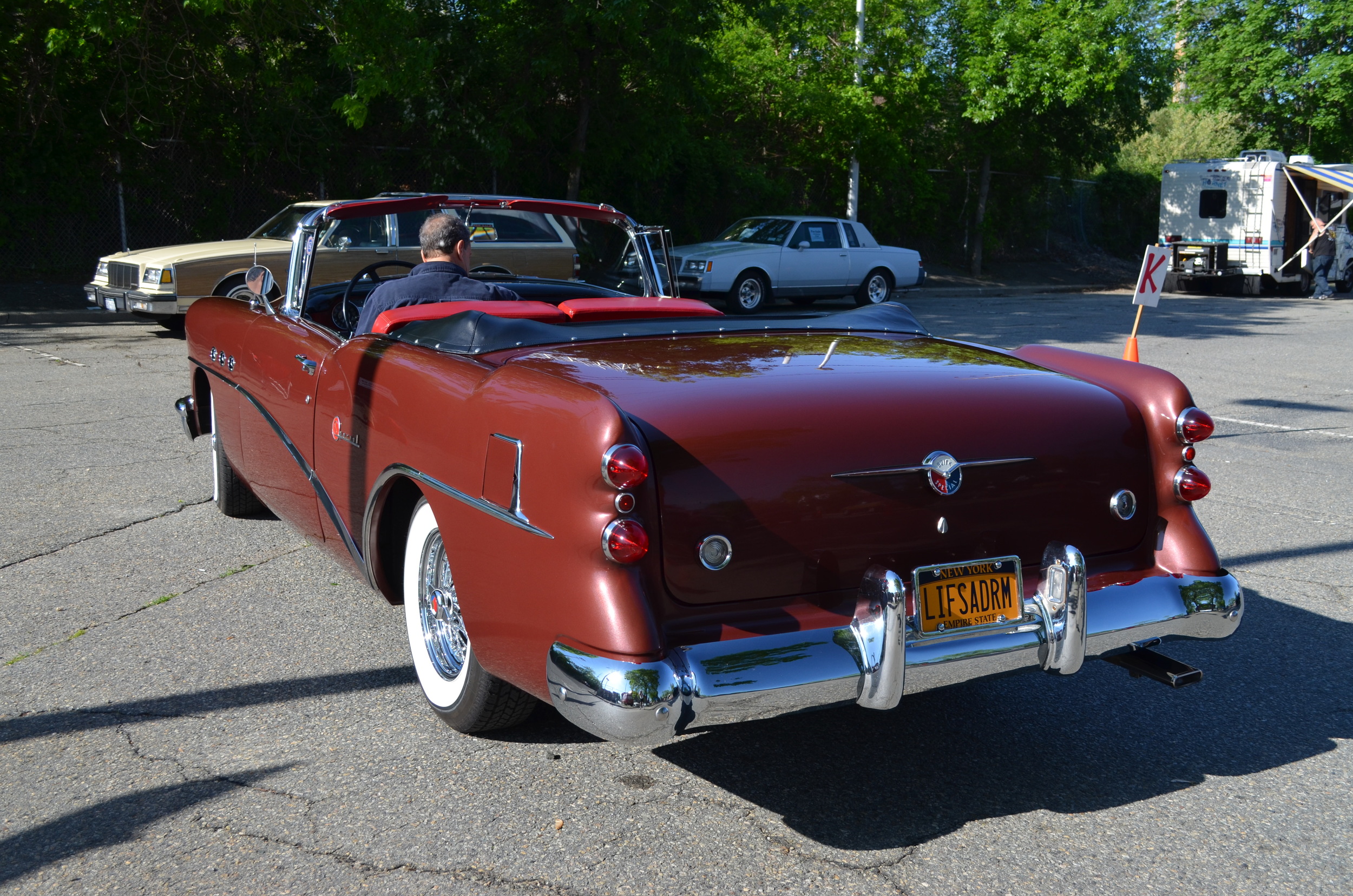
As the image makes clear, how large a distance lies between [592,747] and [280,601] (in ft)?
5.90

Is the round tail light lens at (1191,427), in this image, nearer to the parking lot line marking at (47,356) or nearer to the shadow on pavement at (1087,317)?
the parking lot line marking at (47,356)

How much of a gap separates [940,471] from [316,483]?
2.28m

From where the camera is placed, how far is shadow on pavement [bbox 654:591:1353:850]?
3.06m

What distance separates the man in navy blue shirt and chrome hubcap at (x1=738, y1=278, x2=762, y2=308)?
13450 mm

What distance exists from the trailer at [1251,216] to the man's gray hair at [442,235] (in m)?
23.5

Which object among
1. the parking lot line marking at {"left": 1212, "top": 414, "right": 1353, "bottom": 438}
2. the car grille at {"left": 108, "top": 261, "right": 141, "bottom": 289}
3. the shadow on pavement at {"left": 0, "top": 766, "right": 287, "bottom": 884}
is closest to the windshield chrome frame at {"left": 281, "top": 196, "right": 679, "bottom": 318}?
the shadow on pavement at {"left": 0, "top": 766, "right": 287, "bottom": 884}

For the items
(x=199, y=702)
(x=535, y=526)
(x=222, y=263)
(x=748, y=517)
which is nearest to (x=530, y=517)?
(x=535, y=526)

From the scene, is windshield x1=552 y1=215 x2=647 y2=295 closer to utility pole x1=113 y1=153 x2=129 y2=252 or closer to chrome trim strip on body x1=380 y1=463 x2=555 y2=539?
chrome trim strip on body x1=380 y1=463 x2=555 y2=539

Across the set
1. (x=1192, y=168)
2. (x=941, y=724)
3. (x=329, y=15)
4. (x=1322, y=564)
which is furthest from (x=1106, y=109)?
(x=941, y=724)

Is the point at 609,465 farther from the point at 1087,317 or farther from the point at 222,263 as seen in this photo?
the point at 1087,317

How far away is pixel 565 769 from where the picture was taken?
10.6 feet

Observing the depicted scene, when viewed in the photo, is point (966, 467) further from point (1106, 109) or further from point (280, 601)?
point (1106, 109)

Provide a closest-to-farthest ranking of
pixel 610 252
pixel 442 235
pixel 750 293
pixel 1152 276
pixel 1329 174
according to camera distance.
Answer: pixel 442 235 < pixel 610 252 < pixel 1152 276 < pixel 750 293 < pixel 1329 174

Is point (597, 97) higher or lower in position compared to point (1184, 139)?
lower
